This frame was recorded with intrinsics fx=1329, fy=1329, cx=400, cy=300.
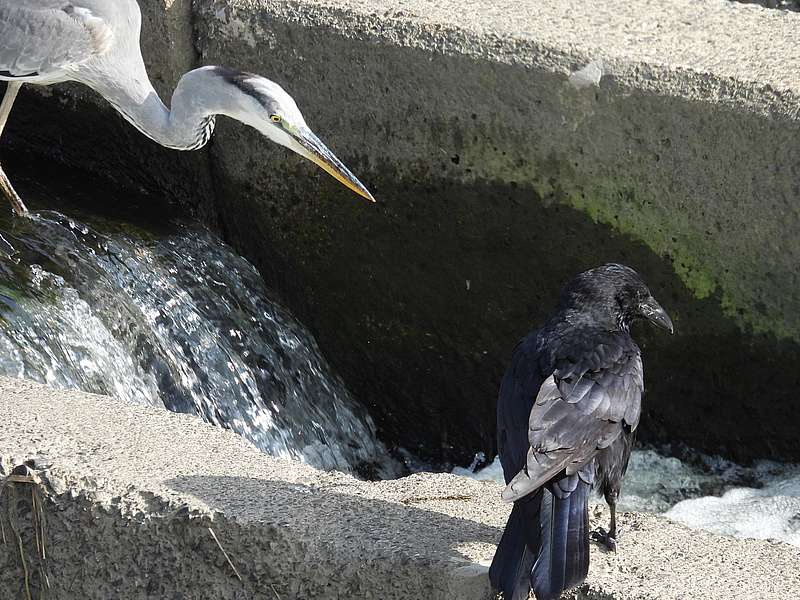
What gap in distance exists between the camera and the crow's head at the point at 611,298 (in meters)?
3.26

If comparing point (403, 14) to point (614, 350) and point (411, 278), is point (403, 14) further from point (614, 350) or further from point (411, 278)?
point (614, 350)

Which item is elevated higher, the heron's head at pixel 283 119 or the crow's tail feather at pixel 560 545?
the heron's head at pixel 283 119

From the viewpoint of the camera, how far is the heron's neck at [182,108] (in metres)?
4.28

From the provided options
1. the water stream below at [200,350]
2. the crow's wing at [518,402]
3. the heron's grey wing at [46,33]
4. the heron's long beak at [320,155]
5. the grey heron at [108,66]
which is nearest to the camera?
the crow's wing at [518,402]

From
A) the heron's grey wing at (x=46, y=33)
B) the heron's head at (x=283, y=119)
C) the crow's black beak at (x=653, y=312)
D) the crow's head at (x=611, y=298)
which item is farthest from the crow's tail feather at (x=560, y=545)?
the heron's grey wing at (x=46, y=33)

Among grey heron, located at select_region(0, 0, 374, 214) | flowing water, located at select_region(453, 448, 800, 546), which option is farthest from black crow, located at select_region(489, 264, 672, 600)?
grey heron, located at select_region(0, 0, 374, 214)

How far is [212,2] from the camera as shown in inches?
189

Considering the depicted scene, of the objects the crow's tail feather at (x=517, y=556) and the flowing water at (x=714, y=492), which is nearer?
the crow's tail feather at (x=517, y=556)

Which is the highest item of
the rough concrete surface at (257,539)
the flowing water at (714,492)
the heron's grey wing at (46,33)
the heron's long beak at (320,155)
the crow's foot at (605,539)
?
the heron's grey wing at (46,33)

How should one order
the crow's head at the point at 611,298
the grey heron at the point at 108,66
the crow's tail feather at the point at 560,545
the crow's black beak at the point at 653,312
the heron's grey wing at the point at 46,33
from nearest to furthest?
the crow's tail feather at the point at 560,545
the crow's head at the point at 611,298
the crow's black beak at the point at 653,312
the grey heron at the point at 108,66
the heron's grey wing at the point at 46,33

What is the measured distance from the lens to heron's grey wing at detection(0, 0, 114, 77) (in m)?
4.42

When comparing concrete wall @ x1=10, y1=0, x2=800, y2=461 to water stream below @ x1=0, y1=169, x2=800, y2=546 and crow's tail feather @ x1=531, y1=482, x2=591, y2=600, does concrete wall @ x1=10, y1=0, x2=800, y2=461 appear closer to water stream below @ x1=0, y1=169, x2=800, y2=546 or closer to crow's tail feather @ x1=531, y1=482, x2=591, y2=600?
water stream below @ x1=0, y1=169, x2=800, y2=546

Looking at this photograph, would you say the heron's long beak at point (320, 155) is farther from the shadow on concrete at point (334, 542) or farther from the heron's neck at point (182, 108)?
the shadow on concrete at point (334, 542)

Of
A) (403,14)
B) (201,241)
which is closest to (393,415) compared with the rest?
(201,241)
